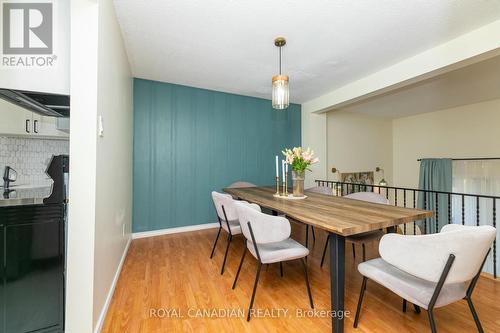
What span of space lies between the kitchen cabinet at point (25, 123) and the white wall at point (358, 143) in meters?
4.53

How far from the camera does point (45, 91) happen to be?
129 centimetres

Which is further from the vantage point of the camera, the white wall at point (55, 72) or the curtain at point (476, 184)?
the curtain at point (476, 184)

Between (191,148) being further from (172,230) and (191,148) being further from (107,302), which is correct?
(107,302)

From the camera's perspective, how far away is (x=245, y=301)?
1.66 meters

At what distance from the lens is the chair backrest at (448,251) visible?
3.19 feet

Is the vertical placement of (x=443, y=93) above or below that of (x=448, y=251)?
above

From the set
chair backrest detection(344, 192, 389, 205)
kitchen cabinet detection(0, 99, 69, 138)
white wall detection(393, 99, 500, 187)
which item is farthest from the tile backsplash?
white wall detection(393, 99, 500, 187)

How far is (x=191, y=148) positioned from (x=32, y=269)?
2.43 metres

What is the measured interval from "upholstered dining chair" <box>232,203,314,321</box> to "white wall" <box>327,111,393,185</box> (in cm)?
347

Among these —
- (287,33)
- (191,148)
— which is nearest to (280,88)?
(287,33)

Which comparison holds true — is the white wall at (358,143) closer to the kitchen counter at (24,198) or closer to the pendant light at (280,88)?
the pendant light at (280,88)

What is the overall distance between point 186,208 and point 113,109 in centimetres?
203

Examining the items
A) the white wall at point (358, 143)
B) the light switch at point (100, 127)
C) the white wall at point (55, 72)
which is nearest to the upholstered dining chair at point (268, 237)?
the light switch at point (100, 127)

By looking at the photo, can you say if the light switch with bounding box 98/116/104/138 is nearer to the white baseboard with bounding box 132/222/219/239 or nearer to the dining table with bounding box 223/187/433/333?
the dining table with bounding box 223/187/433/333
